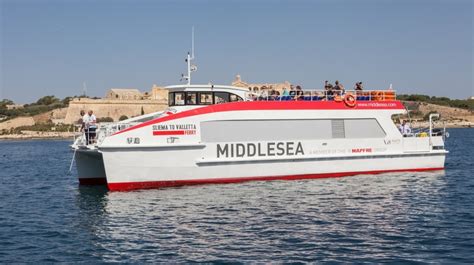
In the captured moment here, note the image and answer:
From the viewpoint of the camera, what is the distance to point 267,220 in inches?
564

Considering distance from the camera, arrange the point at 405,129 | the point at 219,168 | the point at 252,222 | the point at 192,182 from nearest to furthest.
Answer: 1. the point at 252,222
2. the point at 192,182
3. the point at 219,168
4. the point at 405,129

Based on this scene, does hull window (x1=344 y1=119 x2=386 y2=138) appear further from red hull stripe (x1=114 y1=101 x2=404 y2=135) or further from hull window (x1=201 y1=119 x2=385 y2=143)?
red hull stripe (x1=114 y1=101 x2=404 y2=135)

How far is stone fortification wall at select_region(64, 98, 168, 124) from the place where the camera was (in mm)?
110875

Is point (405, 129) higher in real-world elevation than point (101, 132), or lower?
lower

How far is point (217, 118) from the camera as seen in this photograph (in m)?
20.2

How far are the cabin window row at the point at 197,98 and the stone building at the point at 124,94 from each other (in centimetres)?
10299

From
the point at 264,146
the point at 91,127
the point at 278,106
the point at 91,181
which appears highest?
the point at 278,106

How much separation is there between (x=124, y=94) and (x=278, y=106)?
109814mm

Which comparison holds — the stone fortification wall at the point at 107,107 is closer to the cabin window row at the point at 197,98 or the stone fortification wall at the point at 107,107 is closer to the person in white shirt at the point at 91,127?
the person in white shirt at the point at 91,127

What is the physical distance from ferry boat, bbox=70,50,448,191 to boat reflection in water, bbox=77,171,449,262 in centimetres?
77

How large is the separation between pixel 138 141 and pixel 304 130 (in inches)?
254

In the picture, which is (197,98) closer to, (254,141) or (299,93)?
(254,141)

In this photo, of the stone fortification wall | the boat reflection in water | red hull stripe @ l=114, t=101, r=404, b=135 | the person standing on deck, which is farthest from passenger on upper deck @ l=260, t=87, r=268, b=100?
the stone fortification wall

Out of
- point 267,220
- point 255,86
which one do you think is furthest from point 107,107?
point 267,220
